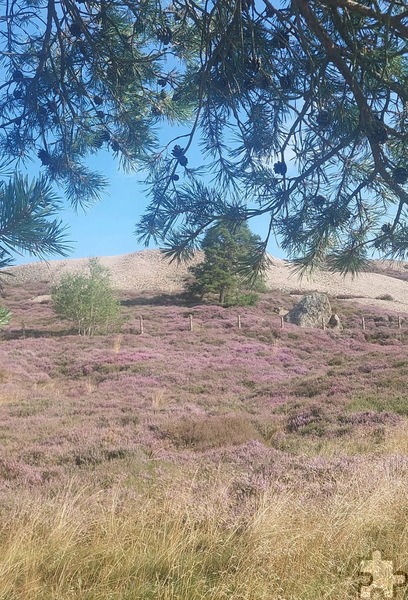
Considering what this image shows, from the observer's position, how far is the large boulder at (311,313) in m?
30.1

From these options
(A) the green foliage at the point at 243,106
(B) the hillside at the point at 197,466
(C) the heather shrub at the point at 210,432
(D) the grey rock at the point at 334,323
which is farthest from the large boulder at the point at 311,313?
(A) the green foliage at the point at 243,106

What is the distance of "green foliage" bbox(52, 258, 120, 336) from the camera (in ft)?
87.7

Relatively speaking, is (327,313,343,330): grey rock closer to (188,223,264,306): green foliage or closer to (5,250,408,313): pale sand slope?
(5,250,408,313): pale sand slope

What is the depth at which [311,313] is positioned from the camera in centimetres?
3053

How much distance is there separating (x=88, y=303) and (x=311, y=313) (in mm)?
13097

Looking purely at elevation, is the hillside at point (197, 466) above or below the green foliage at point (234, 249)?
below

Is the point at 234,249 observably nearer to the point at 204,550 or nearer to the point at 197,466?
the point at 204,550

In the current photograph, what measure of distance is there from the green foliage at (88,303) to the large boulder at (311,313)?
1053cm

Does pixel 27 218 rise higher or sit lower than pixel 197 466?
higher

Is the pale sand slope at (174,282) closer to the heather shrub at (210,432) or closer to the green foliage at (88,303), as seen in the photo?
the green foliage at (88,303)

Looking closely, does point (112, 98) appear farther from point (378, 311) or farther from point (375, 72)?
point (378, 311)

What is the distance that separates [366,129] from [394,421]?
22.3 ft

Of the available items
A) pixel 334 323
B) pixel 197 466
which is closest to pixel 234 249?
pixel 197 466

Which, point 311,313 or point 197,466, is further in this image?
point 311,313
